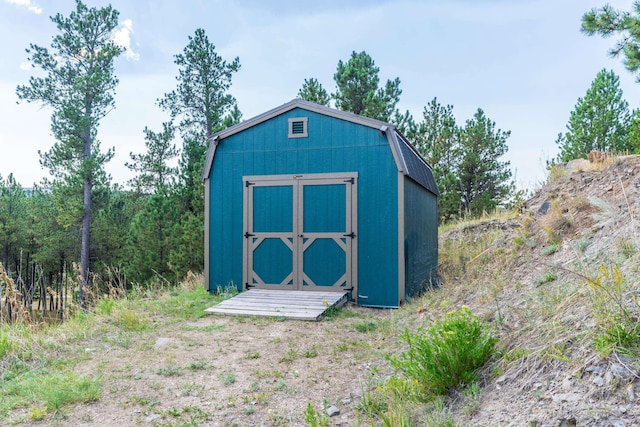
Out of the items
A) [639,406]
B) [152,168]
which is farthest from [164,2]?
[152,168]

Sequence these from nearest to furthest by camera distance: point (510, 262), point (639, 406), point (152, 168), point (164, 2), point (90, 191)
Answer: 1. point (639, 406)
2. point (510, 262)
3. point (164, 2)
4. point (90, 191)
5. point (152, 168)

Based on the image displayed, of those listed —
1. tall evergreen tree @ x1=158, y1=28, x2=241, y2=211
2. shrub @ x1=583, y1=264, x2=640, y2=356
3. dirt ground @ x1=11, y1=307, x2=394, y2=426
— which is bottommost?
dirt ground @ x1=11, y1=307, x2=394, y2=426

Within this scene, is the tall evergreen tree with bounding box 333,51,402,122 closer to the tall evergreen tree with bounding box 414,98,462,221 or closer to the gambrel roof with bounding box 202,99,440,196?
the tall evergreen tree with bounding box 414,98,462,221

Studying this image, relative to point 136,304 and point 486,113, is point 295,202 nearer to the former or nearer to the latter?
point 136,304

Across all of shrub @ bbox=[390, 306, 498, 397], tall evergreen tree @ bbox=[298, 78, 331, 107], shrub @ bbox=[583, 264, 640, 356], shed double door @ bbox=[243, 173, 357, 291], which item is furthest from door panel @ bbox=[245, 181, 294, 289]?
tall evergreen tree @ bbox=[298, 78, 331, 107]

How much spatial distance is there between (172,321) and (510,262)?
4.74 m

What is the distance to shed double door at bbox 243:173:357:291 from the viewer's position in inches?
307

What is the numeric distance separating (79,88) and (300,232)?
15.0 m

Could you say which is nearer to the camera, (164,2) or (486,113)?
(164,2)

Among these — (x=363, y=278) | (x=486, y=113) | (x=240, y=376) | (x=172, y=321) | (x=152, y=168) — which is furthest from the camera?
(x=152, y=168)

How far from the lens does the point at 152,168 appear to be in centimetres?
2378

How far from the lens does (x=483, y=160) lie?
1828cm

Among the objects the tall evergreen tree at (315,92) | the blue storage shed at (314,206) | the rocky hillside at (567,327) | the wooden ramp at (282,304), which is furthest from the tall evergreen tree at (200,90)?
the rocky hillside at (567,327)

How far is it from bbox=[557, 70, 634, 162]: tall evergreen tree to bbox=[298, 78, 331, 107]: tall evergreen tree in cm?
1012
